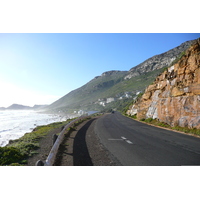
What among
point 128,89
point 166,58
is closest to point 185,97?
point 128,89

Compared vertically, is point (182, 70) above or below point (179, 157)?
above

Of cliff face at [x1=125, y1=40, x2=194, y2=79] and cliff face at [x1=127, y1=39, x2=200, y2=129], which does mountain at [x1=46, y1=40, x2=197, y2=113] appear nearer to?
cliff face at [x1=125, y1=40, x2=194, y2=79]

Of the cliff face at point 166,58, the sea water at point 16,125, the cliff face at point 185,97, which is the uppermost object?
the cliff face at point 166,58

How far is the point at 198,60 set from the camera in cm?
1398

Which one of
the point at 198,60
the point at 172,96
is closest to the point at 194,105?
the point at 172,96

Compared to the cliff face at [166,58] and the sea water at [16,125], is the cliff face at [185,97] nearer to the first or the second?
the sea water at [16,125]

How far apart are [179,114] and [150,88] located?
11980 mm

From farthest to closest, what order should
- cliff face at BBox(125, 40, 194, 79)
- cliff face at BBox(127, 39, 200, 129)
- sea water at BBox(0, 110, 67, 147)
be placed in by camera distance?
1. cliff face at BBox(125, 40, 194, 79)
2. sea water at BBox(0, 110, 67, 147)
3. cliff face at BBox(127, 39, 200, 129)

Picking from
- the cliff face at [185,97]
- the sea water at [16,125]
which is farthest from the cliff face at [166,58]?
the cliff face at [185,97]

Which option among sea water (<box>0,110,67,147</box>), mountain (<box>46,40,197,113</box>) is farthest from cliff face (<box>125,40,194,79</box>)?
sea water (<box>0,110,67,147</box>)

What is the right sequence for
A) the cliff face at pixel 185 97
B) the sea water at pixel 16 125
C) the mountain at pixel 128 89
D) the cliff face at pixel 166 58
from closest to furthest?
the cliff face at pixel 185 97 < the sea water at pixel 16 125 < the mountain at pixel 128 89 < the cliff face at pixel 166 58

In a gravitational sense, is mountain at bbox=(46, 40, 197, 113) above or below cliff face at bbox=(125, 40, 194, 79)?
below
